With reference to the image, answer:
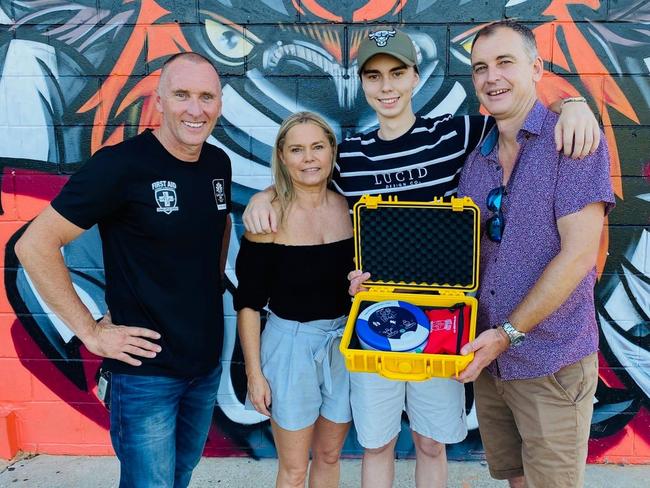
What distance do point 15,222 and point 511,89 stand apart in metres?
2.81

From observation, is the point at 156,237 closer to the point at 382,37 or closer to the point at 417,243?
the point at 417,243

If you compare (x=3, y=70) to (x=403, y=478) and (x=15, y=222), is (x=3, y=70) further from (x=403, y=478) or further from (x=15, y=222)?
(x=403, y=478)

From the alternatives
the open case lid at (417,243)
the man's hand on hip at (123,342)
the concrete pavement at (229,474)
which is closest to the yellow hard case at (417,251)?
the open case lid at (417,243)

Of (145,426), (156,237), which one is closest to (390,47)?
(156,237)

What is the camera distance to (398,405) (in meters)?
2.28

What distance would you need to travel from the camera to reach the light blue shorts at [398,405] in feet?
7.27

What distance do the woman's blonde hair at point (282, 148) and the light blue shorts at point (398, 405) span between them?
0.80 metres

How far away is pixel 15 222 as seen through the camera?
3.14 m

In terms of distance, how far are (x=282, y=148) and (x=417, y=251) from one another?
2.27 feet

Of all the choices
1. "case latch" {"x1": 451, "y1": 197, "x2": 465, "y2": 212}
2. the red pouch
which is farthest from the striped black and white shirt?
the red pouch

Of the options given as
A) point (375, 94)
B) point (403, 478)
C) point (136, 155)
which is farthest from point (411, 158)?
point (403, 478)

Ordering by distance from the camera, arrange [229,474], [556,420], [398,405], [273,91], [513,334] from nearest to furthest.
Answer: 1. [513,334]
2. [556,420]
3. [398,405]
4. [273,91]
5. [229,474]

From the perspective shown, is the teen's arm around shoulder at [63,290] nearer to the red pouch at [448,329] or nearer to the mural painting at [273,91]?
the red pouch at [448,329]

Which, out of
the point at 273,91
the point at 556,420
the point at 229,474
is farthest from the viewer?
the point at 229,474
